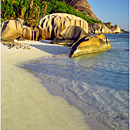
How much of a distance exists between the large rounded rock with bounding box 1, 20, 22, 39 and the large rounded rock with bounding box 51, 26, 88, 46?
4.23m

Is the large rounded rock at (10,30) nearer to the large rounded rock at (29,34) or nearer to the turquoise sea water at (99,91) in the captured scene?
the large rounded rock at (29,34)

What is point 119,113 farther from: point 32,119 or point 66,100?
point 32,119

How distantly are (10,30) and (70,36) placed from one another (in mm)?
6262

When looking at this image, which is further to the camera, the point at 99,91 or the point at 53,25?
the point at 53,25

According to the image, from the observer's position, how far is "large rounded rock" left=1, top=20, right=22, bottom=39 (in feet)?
53.0

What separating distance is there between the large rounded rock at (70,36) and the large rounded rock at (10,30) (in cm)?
423

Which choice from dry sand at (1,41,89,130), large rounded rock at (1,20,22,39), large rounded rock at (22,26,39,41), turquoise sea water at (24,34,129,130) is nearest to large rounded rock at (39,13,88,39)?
large rounded rock at (22,26,39,41)

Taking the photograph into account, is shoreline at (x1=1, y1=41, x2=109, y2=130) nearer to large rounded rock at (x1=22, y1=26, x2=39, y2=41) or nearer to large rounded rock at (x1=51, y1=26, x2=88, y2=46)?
large rounded rock at (x1=51, y1=26, x2=88, y2=46)

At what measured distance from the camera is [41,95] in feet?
11.0

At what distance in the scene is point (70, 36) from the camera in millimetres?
16797

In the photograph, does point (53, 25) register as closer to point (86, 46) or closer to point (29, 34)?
point (29, 34)

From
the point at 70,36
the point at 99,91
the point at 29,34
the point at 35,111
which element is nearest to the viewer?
the point at 35,111

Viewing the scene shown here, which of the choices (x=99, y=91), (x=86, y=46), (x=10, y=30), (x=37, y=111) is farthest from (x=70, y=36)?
(x=37, y=111)

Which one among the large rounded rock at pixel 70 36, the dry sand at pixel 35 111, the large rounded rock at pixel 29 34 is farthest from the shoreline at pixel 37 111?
the large rounded rock at pixel 29 34
